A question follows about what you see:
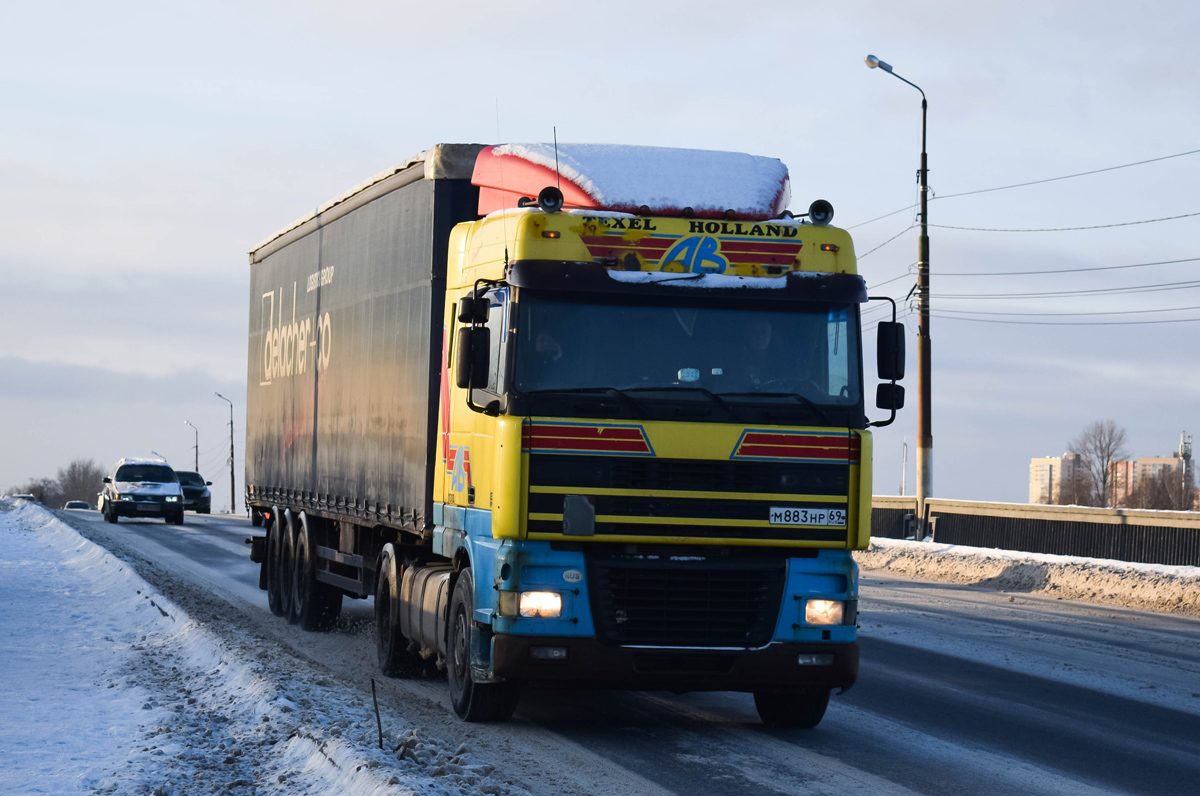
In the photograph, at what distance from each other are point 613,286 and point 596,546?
65.0 inches

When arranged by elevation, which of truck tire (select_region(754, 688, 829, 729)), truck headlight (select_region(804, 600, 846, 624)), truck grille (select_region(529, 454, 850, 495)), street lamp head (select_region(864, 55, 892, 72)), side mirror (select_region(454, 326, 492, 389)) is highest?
street lamp head (select_region(864, 55, 892, 72))

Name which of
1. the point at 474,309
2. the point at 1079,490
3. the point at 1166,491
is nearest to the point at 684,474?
the point at 474,309

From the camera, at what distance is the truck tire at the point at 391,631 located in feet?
37.8

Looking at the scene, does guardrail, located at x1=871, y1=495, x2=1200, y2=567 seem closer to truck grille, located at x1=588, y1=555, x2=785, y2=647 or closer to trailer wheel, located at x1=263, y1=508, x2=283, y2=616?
trailer wheel, located at x1=263, y1=508, x2=283, y2=616

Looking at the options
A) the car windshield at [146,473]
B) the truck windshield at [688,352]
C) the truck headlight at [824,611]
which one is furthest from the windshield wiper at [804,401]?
the car windshield at [146,473]

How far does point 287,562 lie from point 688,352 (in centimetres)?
899

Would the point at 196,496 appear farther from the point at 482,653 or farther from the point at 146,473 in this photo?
the point at 482,653

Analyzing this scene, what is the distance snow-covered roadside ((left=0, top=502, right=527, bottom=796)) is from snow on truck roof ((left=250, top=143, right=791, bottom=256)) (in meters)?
3.73

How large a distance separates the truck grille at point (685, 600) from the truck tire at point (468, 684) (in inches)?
39.8

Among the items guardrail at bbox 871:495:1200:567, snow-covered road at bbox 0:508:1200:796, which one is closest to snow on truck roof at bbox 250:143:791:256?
snow-covered road at bbox 0:508:1200:796

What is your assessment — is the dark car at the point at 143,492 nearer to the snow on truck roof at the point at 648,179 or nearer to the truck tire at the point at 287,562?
the truck tire at the point at 287,562

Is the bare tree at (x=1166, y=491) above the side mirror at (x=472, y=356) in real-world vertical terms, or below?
below

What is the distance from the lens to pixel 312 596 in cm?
1499

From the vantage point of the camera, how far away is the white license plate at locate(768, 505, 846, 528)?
857 cm
